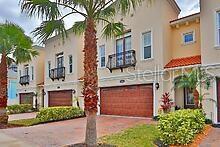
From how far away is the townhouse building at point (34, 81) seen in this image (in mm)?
35688

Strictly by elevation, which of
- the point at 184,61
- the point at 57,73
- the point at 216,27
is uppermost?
the point at 216,27

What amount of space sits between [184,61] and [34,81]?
24.3 meters

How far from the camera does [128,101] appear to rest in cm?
2067

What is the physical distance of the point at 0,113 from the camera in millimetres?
19250

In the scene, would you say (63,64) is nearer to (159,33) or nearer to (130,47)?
(130,47)

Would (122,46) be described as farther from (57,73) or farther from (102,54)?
(57,73)

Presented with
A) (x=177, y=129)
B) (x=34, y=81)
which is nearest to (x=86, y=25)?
(x=177, y=129)

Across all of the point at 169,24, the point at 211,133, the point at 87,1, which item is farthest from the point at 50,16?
the point at 169,24

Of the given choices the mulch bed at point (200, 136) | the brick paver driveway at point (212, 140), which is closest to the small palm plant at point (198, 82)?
the mulch bed at point (200, 136)

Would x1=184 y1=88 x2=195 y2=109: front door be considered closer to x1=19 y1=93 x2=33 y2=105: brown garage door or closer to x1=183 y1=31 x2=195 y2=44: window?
x1=183 y1=31 x2=195 y2=44: window

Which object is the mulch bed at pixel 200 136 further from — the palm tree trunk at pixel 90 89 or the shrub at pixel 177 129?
A: the palm tree trunk at pixel 90 89

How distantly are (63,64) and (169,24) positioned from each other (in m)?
14.5

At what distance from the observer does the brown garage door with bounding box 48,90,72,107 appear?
28375 mm

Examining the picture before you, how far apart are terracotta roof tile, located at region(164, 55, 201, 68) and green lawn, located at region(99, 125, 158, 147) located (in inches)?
192
